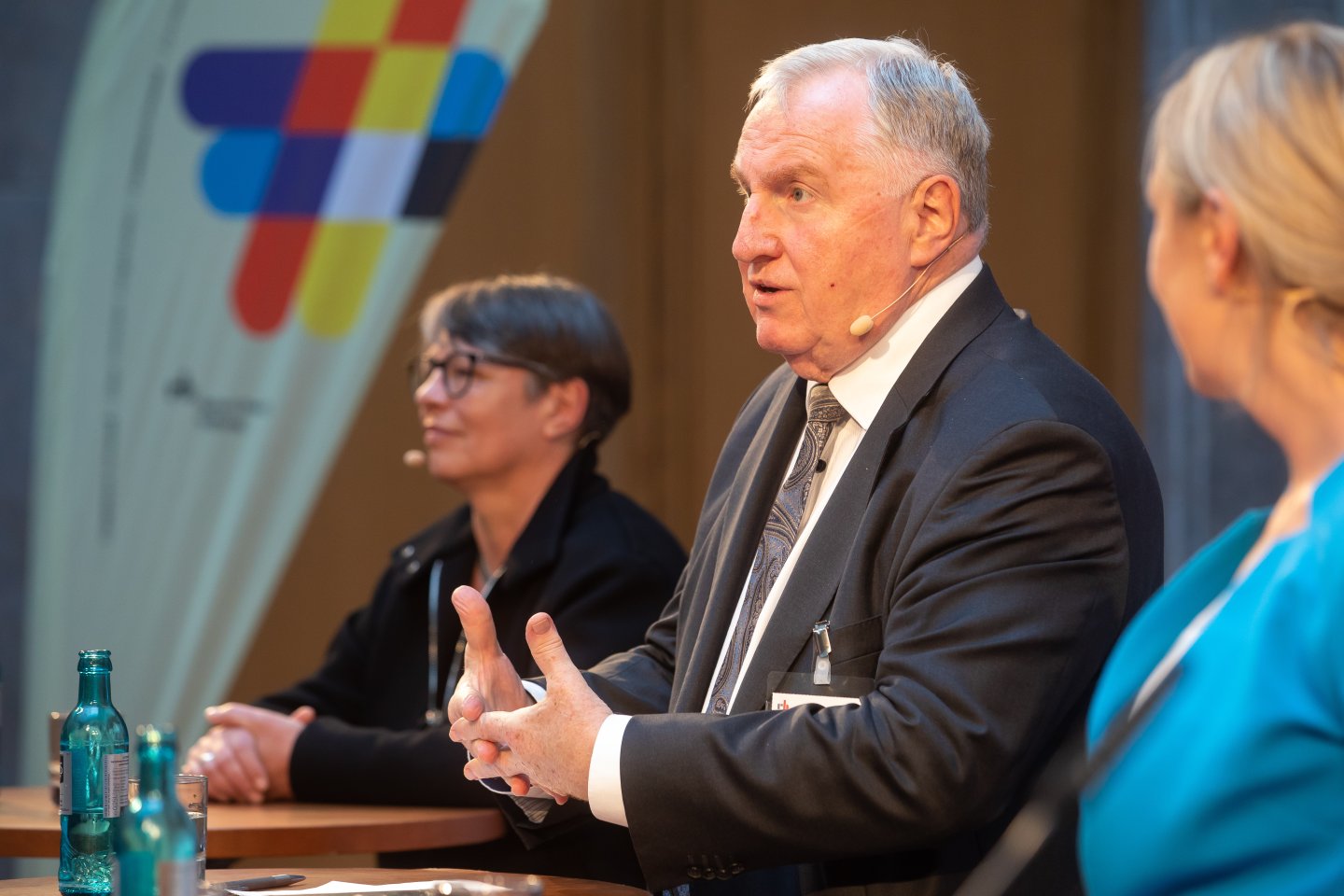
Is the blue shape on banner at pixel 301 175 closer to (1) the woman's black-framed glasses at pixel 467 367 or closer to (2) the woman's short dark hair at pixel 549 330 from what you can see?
(2) the woman's short dark hair at pixel 549 330

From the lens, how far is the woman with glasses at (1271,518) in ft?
4.25

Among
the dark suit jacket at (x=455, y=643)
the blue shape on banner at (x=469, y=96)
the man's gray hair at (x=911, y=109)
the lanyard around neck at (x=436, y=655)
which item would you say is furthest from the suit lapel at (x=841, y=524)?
the blue shape on banner at (x=469, y=96)

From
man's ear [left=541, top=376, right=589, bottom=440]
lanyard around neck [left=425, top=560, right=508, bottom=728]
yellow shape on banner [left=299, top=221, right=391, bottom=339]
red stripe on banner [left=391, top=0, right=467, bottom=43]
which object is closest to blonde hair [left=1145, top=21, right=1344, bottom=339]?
lanyard around neck [left=425, top=560, right=508, bottom=728]

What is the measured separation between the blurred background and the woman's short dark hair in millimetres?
1026

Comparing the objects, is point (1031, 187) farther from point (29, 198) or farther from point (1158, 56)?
point (29, 198)

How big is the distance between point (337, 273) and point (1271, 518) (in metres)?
3.47

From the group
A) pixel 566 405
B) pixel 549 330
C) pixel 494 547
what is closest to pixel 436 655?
pixel 494 547

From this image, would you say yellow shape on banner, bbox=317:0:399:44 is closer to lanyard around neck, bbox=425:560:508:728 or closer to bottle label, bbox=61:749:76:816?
lanyard around neck, bbox=425:560:508:728

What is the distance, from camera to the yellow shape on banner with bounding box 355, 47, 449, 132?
4.46 m

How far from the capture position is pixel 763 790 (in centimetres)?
185

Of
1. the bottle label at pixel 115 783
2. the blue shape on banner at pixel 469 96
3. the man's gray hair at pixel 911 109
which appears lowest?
the bottle label at pixel 115 783

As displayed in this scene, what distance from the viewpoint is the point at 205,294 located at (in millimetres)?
4574

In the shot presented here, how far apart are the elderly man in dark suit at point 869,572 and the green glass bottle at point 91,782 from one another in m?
0.44

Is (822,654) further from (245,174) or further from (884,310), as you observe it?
(245,174)
